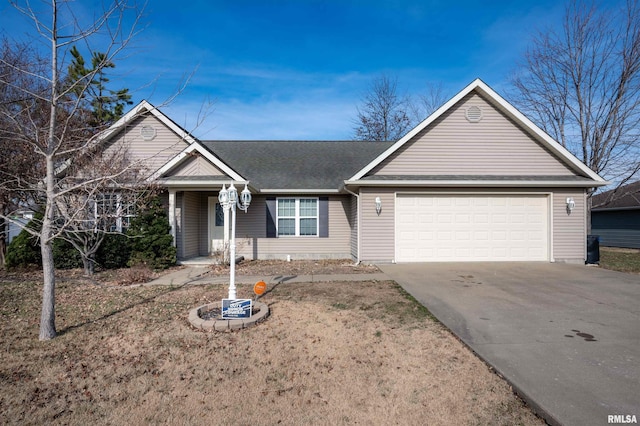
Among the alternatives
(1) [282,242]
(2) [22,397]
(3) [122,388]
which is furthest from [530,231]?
(2) [22,397]

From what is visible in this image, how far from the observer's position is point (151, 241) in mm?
10227

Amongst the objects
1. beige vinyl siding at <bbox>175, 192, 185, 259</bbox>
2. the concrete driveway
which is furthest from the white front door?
the concrete driveway

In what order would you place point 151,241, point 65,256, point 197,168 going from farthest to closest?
point 197,168, point 65,256, point 151,241

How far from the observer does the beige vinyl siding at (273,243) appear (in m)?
12.6

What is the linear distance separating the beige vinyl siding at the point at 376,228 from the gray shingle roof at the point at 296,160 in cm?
202

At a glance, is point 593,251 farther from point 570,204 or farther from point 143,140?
point 143,140

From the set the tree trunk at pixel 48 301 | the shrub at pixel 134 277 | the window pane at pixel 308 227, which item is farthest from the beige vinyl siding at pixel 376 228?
the tree trunk at pixel 48 301

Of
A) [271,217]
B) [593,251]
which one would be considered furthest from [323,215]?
[593,251]

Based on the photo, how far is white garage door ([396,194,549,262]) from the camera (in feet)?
36.8

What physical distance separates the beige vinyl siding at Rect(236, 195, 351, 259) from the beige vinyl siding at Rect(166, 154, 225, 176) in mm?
2038

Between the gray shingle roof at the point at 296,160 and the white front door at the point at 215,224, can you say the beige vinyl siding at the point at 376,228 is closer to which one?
the gray shingle roof at the point at 296,160

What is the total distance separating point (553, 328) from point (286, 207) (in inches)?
364

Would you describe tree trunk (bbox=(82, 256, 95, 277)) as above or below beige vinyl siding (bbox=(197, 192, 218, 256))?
below

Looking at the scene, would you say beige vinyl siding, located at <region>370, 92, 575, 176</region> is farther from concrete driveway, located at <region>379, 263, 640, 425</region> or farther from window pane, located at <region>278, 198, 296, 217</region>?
window pane, located at <region>278, 198, 296, 217</region>
